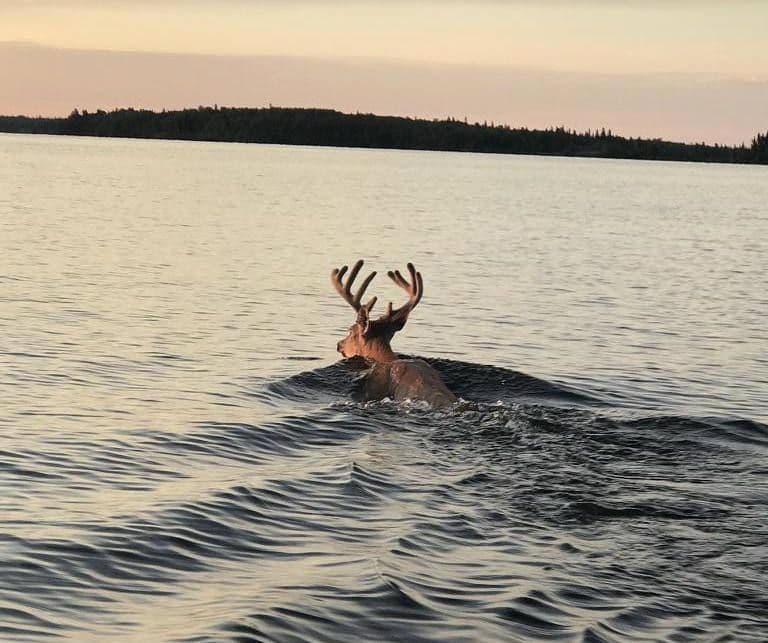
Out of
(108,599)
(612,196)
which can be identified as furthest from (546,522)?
(612,196)

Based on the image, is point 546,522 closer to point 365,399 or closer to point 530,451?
point 530,451

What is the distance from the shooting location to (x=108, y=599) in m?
8.65

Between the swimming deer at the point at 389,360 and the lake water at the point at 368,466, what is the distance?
36 cm

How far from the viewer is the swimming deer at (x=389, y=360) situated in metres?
15.6

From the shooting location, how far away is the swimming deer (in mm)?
15617

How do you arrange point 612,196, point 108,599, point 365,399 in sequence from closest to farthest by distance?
Answer: point 108,599 → point 365,399 → point 612,196

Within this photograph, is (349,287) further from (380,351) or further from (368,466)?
(368,466)

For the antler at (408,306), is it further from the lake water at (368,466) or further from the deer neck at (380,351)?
the lake water at (368,466)

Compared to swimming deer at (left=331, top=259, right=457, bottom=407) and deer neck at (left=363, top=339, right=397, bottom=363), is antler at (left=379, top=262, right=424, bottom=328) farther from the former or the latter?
deer neck at (left=363, top=339, right=397, bottom=363)

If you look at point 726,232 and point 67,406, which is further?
point 726,232

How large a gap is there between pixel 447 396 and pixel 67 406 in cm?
420

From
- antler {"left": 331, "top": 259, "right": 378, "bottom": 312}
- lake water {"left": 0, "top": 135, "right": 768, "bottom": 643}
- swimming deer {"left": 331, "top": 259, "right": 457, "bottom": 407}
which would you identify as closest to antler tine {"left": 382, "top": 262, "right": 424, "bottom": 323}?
swimming deer {"left": 331, "top": 259, "right": 457, "bottom": 407}

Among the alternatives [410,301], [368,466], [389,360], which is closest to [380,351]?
[389,360]

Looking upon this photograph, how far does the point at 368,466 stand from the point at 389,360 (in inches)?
165
